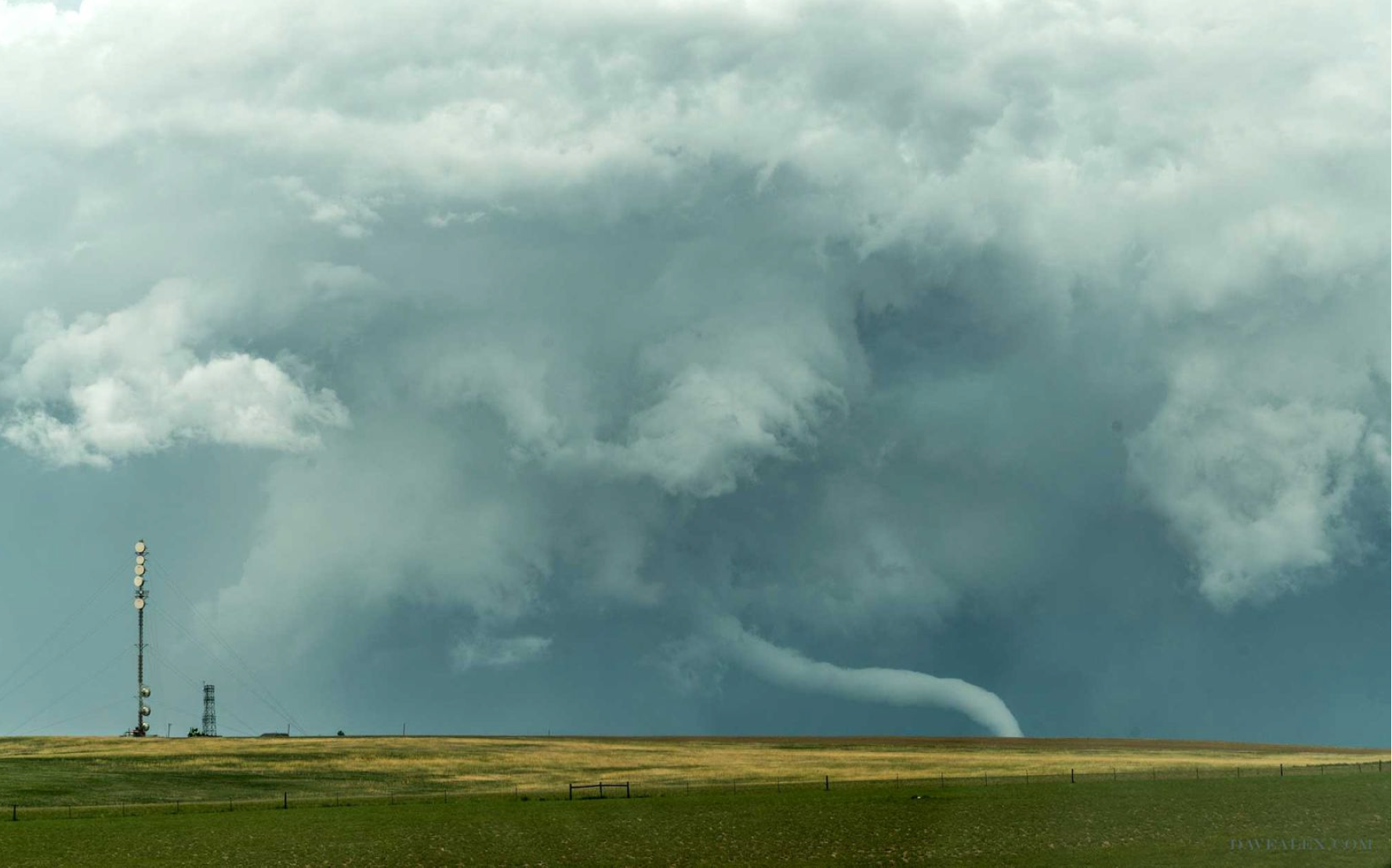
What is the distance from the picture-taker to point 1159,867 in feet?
219

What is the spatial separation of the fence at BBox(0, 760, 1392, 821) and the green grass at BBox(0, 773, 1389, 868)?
4139 millimetres

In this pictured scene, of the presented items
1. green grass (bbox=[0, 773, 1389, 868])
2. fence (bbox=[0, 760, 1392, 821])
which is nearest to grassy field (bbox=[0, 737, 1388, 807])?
fence (bbox=[0, 760, 1392, 821])

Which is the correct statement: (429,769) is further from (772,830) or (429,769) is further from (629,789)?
(772,830)

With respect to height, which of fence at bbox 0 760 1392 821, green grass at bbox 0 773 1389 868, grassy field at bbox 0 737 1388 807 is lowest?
green grass at bbox 0 773 1389 868

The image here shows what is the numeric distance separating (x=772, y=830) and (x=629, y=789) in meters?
39.4

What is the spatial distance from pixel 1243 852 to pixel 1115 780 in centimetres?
6429

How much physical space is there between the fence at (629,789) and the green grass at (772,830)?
4.14m

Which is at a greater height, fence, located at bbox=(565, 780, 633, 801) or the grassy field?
the grassy field

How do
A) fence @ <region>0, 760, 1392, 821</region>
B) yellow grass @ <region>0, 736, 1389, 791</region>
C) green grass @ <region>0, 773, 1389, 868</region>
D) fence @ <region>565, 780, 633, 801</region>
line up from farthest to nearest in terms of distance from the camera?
yellow grass @ <region>0, 736, 1389, 791</region>, fence @ <region>565, 780, 633, 801</region>, fence @ <region>0, 760, 1392, 821</region>, green grass @ <region>0, 773, 1389, 868</region>

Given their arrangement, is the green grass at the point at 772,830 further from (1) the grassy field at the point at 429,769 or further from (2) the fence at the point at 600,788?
(1) the grassy field at the point at 429,769

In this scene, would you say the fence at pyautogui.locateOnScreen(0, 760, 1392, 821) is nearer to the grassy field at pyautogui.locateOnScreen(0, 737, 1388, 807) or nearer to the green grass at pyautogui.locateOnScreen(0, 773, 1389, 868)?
the grassy field at pyautogui.locateOnScreen(0, 737, 1388, 807)

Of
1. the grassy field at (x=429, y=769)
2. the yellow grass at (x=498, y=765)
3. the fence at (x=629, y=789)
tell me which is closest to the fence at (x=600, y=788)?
the fence at (x=629, y=789)

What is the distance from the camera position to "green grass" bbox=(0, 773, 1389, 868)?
75625 mm

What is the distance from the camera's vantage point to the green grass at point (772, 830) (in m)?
75.6
